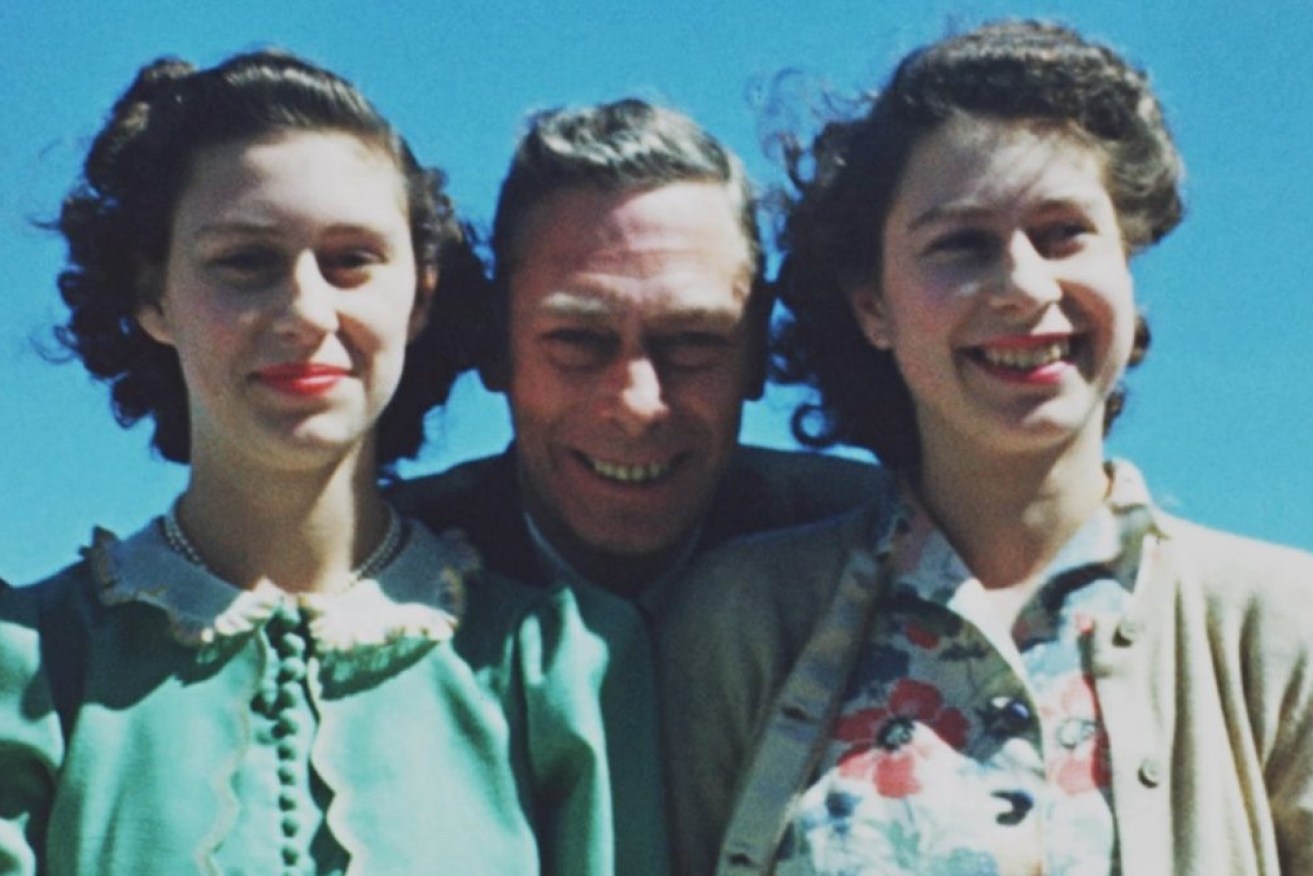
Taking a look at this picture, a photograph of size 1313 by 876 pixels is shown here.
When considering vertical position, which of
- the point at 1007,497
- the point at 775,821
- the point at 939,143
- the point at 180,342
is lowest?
the point at 775,821

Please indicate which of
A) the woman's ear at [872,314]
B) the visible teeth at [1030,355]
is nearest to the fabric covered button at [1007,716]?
the visible teeth at [1030,355]

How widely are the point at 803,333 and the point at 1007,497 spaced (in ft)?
2.10

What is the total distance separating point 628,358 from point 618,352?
0.03 meters

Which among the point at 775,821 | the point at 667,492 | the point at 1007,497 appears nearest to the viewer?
the point at 775,821

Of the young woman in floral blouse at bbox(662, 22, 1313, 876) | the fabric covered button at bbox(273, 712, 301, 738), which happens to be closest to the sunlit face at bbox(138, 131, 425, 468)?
the fabric covered button at bbox(273, 712, 301, 738)

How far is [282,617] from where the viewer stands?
327 cm

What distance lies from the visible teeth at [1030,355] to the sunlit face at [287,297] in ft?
3.08

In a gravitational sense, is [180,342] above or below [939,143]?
below

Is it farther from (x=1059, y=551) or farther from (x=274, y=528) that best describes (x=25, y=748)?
(x=1059, y=551)

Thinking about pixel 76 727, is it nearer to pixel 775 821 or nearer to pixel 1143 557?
pixel 775 821

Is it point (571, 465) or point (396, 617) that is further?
point (571, 465)

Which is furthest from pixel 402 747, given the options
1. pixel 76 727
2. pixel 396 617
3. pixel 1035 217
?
pixel 1035 217

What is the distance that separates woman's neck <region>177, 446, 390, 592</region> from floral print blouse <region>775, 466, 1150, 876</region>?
2.78ft

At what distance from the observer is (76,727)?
3.17m
